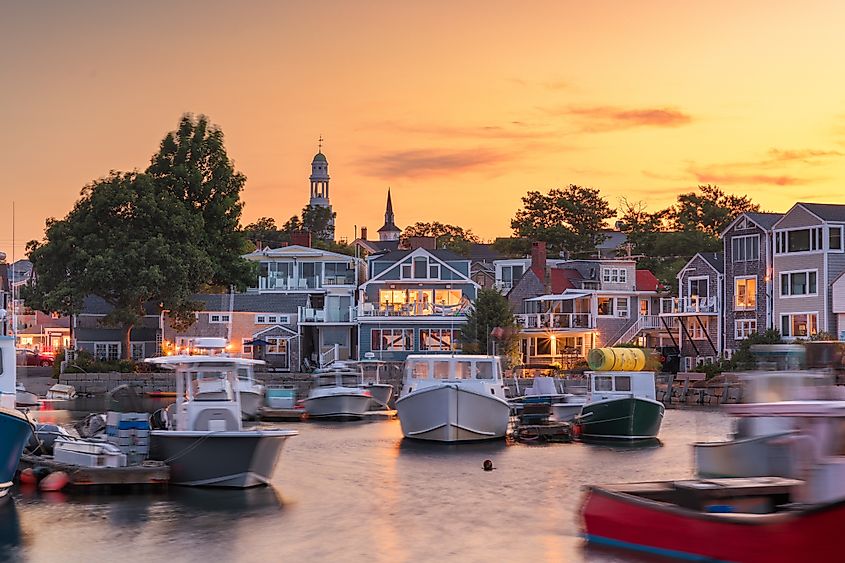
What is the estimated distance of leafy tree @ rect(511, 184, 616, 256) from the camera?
451 ft

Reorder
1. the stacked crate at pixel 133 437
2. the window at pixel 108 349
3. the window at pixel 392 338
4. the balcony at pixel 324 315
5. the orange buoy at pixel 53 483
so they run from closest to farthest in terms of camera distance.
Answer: the stacked crate at pixel 133 437 < the orange buoy at pixel 53 483 < the window at pixel 392 338 < the balcony at pixel 324 315 < the window at pixel 108 349

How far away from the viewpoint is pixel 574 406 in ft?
178

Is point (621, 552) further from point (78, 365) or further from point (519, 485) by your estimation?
point (78, 365)

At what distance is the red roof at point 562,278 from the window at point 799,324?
2493 centimetres

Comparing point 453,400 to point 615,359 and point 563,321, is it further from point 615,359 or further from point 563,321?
point 563,321

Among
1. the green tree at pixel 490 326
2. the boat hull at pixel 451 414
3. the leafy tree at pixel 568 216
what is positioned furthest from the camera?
the leafy tree at pixel 568 216

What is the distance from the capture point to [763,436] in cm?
2530

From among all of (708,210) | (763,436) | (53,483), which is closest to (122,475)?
(53,483)

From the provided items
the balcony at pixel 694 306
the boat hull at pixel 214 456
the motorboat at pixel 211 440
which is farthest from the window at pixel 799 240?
the boat hull at pixel 214 456

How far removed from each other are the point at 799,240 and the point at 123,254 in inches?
1653

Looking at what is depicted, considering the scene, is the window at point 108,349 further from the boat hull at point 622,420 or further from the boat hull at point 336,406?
the boat hull at point 622,420

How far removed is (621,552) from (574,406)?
32025mm

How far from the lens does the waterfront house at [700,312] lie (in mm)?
84562

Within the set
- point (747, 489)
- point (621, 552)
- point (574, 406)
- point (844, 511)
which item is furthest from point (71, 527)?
point (574, 406)
